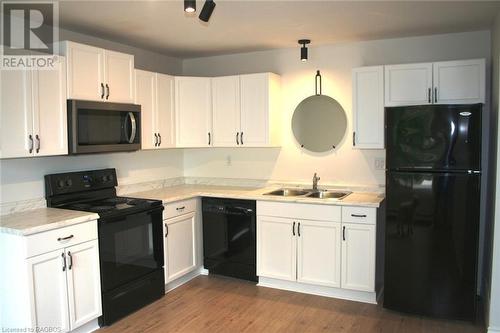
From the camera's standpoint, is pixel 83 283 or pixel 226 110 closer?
pixel 83 283

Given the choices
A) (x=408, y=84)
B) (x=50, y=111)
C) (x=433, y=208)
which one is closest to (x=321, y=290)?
(x=433, y=208)

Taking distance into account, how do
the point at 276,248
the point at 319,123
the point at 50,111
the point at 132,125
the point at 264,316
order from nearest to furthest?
the point at 50,111 < the point at 264,316 < the point at 132,125 < the point at 276,248 < the point at 319,123

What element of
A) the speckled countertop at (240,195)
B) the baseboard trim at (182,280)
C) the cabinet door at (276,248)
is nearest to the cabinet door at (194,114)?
the speckled countertop at (240,195)

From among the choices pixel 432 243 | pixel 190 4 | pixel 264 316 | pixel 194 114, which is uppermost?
pixel 190 4

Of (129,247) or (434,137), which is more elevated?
(434,137)

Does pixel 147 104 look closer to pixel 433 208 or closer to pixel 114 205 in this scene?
pixel 114 205

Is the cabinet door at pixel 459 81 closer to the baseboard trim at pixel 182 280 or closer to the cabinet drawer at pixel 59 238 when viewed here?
the baseboard trim at pixel 182 280

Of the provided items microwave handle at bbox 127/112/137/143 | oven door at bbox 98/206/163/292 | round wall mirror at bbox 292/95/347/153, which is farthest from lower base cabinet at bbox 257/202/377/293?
microwave handle at bbox 127/112/137/143

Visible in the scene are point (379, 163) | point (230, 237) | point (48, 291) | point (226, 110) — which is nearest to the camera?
point (48, 291)

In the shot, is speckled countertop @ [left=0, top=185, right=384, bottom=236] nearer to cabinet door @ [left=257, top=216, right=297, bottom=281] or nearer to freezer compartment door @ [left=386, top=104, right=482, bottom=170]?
cabinet door @ [left=257, top=216, right=297, bottom=281]

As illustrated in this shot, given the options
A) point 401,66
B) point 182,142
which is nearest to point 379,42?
point 401,66

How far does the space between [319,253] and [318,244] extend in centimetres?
8

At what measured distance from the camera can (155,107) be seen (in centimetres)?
415

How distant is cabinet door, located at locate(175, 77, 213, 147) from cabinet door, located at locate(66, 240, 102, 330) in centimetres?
169
